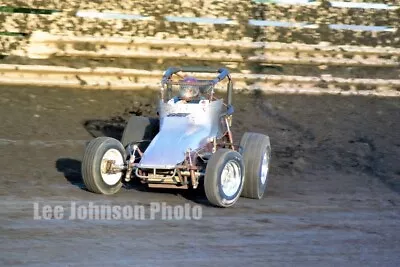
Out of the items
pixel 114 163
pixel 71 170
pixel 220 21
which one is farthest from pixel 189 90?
pixel 220 21

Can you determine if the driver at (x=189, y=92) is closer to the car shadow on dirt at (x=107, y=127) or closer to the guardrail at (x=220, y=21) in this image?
the car shadow on dirt at (x=107, y=127)

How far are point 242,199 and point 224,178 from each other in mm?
729

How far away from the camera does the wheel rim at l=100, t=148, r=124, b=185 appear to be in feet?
30.3

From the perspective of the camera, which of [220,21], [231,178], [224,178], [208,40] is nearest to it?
[224,178]

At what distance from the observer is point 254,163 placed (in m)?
9.69

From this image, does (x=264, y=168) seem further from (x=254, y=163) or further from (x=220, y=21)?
(x=220, y=21)

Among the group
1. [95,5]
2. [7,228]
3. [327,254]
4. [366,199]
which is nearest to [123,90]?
[95,5]

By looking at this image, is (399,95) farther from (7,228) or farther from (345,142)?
(7,228)

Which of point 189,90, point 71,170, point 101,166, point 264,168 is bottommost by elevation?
point 71,170

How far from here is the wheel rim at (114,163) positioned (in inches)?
364

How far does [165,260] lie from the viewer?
6.52 metres

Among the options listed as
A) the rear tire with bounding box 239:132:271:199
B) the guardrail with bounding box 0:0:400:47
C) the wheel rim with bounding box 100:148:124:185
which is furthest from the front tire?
the guardrail with bounding box 0:0:400:47

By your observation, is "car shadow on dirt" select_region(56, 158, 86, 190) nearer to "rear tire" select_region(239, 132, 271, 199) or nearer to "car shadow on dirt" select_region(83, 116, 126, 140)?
"car shadow on dirt" select_region(83, 116, 126, 140)

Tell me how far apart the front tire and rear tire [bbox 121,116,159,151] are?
0.75 metres
